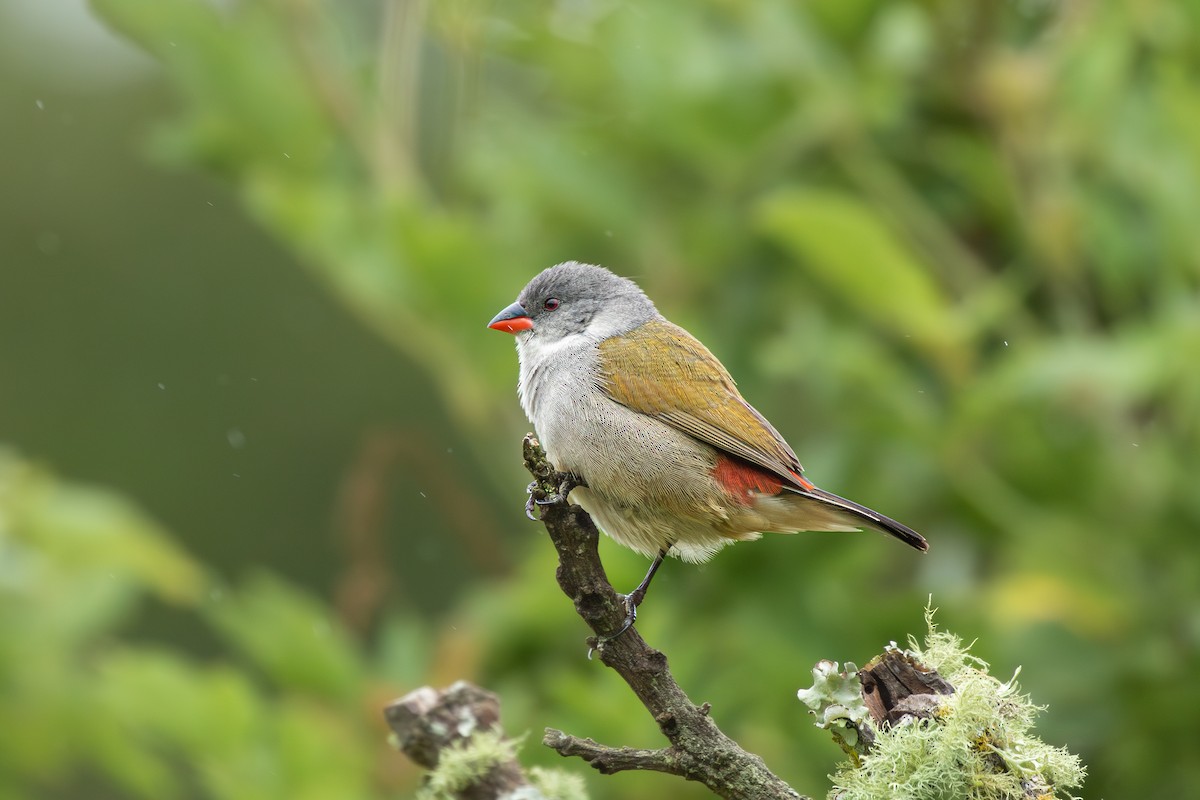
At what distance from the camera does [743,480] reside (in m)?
3.15

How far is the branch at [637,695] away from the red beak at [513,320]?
50.4 inches

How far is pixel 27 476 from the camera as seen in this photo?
4613 millimetres

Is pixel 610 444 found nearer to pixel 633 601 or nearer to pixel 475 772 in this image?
pixel 633 601

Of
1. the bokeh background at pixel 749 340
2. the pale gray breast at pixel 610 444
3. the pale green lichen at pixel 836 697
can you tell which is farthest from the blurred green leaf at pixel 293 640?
the pale green lichen at pixel 836 697

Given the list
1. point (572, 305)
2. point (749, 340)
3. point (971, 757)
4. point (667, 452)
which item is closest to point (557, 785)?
point (971, 757)

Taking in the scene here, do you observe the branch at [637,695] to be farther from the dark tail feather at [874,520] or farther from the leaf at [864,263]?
the leaf at [864,263]

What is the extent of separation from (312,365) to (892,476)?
17.8 ft

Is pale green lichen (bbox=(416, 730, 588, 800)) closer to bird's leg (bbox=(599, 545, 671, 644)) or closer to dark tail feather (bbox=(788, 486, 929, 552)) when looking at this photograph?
bird's leg (bbox=(599, 545, 671, 644))

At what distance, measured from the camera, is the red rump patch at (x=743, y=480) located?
3.13 metres

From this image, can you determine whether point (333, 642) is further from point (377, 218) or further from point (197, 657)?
point (197, 657)

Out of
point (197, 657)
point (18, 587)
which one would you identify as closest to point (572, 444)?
point (18, 587)

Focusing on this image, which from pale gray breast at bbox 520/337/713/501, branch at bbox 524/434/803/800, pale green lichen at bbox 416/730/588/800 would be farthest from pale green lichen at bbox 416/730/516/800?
pale gray breast at bbox 520/337/713/501

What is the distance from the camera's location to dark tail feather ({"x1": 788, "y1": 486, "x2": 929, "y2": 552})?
2783mm

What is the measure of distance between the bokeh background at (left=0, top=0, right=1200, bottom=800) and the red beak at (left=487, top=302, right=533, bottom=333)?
0.31 m
